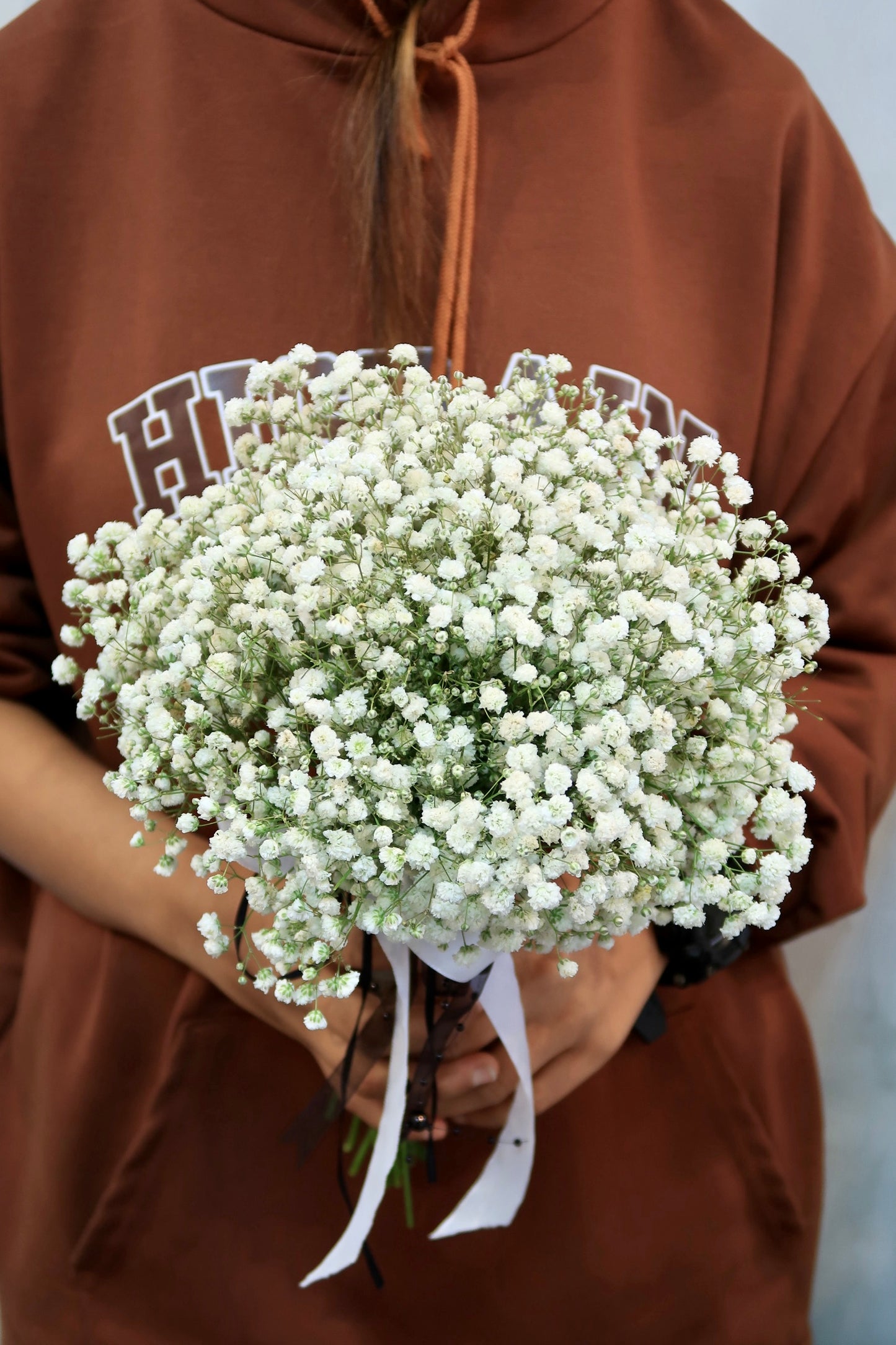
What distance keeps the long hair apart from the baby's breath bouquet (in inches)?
9.4

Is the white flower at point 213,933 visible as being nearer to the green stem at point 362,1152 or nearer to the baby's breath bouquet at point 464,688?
the baby's breath bouquet at point 464,688

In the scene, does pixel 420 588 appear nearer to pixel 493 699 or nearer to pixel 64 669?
pixel 493 699

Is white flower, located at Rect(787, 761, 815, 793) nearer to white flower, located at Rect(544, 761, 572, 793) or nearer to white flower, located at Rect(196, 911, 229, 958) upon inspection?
white flower, located at Rect(544, 761, 572, 793)

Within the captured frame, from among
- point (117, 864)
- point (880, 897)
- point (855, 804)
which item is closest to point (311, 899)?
point (117, 864)

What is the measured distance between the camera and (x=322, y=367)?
0.80m

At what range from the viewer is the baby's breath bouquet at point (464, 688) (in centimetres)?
47

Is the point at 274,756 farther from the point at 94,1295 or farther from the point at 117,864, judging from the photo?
the point at 94,1295

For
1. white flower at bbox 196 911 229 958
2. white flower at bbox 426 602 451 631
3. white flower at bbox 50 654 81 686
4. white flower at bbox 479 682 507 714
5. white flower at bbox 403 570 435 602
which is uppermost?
white flower at bbox 403 570 435 602

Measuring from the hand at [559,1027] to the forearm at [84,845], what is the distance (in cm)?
22

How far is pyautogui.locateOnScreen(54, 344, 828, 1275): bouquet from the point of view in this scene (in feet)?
1.53

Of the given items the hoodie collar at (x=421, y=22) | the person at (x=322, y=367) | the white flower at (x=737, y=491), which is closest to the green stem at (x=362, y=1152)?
the person at (x=322, y=367)

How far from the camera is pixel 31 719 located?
838 millimetres

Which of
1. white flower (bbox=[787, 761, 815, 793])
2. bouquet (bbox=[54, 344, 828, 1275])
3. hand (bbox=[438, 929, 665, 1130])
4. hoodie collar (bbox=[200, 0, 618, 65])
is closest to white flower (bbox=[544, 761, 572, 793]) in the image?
bouquet (bbox=[54, 344, 828, 1275])

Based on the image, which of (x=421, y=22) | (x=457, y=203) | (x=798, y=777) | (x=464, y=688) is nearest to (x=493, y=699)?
(x=464, y=688)
